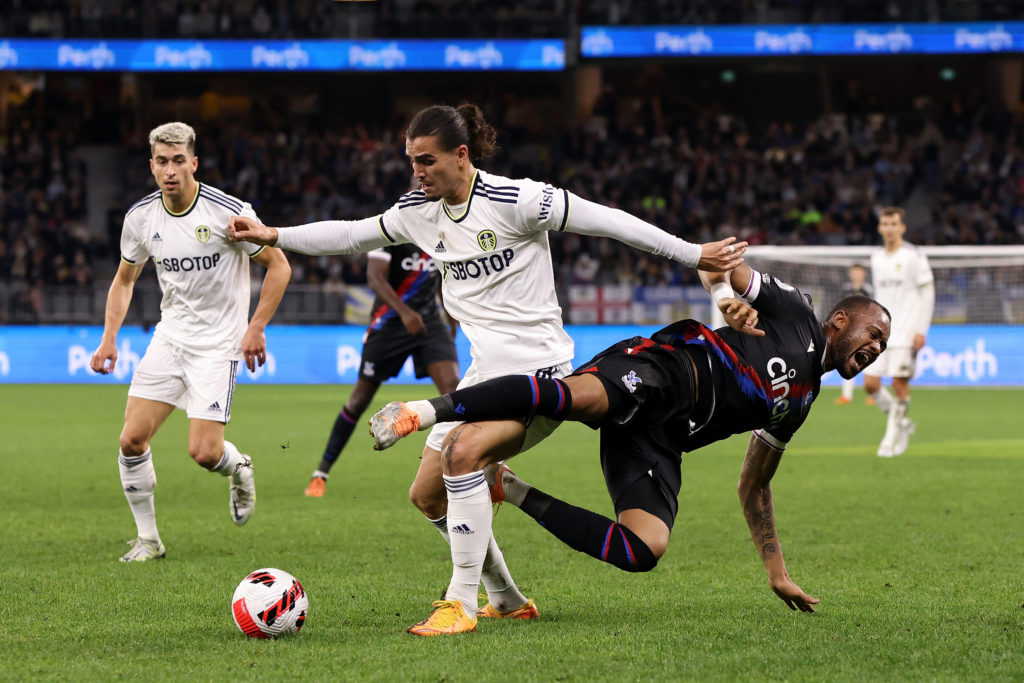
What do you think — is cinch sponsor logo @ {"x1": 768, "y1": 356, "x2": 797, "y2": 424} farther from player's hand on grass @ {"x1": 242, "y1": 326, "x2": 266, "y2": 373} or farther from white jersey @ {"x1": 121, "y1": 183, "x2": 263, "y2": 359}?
white jersey @ {"x1": 121, "y1": 183, "x2": 263, "y2": 359}

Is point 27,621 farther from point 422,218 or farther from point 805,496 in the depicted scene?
point 805,496

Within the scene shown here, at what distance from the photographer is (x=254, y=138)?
31891 mm

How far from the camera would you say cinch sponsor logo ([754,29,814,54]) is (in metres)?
28.1

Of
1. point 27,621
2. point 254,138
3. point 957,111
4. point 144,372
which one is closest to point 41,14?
point 254,138

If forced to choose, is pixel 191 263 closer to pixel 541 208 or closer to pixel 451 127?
pixel 451 127

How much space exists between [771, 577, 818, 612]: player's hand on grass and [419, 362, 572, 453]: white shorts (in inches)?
44.7

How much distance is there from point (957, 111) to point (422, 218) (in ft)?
95.8

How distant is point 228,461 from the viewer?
7.11 metres

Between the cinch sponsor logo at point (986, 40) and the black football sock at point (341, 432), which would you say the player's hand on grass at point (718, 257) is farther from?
the cinch sponsor logo at point (986, 40)

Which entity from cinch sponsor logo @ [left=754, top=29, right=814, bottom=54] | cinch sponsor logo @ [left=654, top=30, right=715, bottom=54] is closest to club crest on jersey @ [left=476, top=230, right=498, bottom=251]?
cinch sponsor logo @ [left=654, top=30, right=715, bottom=54]

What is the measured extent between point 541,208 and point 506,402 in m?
0.82

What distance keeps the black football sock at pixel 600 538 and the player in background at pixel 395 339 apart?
16.0 ft

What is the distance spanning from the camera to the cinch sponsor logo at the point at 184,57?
27953mm

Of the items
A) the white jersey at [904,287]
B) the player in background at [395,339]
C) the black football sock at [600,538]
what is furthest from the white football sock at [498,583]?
the white jersey at [904,287]
